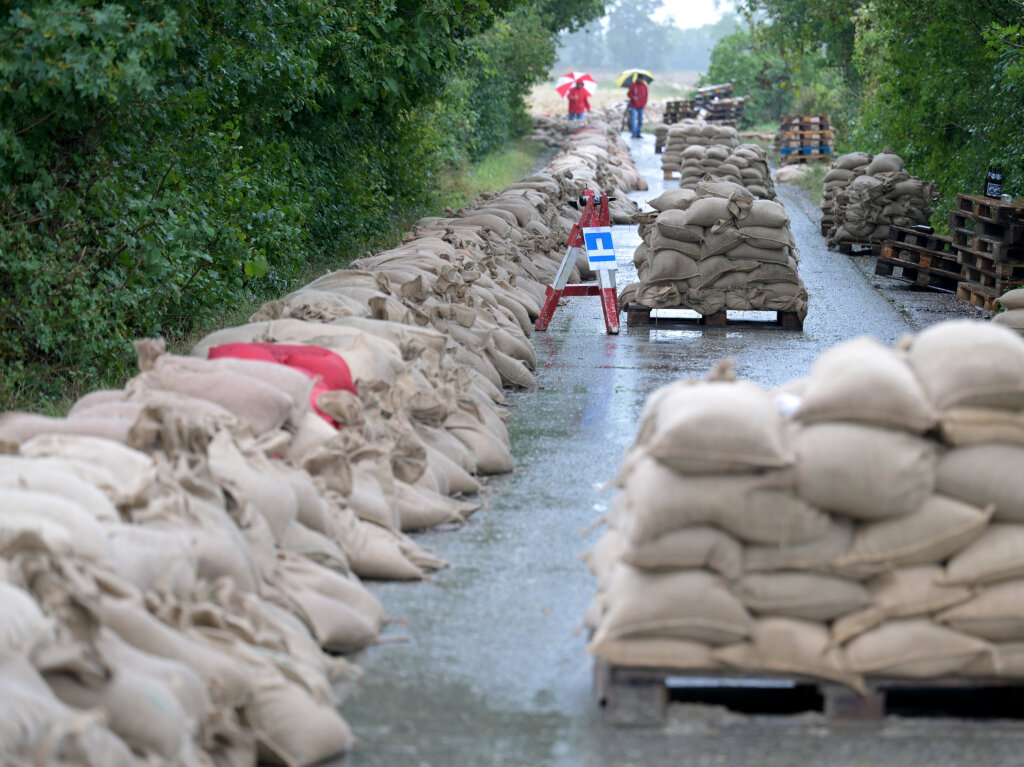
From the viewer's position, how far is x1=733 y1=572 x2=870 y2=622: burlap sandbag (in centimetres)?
383

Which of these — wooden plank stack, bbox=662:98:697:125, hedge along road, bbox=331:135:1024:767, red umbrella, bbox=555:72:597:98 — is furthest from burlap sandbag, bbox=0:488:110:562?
wooden plank stack, bbox=662:98:697:125

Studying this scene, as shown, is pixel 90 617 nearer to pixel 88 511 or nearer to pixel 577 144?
pixel 88 511

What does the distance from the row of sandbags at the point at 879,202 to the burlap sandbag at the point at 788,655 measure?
39.3 feet

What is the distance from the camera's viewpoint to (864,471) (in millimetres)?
3734

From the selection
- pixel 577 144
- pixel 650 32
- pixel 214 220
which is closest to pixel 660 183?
pixel 577 144

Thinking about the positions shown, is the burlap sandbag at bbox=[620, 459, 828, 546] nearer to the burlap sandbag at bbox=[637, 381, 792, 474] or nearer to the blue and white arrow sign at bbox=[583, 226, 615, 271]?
the burlap sandbag at bbox=[637, 381, 792, 474]

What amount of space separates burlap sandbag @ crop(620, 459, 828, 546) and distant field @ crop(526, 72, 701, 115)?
3071 cm

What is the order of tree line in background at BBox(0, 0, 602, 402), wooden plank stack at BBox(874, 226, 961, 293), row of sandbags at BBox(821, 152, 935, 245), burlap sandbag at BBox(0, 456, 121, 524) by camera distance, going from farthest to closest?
row of sandbags at BBox(821, 152, 935, 245), wooden plank stack at BBox(874, 226, 961, 293), tree line in background at BBox(0, 0, 602, 402), burlap sandbag at BBox(0, 456, 121, 524)

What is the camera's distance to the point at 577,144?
2791cm

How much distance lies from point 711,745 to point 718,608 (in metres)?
0.42

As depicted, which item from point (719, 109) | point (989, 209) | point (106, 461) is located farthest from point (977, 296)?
point (719, 109)

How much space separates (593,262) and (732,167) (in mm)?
10469

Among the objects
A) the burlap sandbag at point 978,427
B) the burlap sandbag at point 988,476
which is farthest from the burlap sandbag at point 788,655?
the burlap sandbag at point 978,427

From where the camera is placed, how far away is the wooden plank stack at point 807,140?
30.0 meters
